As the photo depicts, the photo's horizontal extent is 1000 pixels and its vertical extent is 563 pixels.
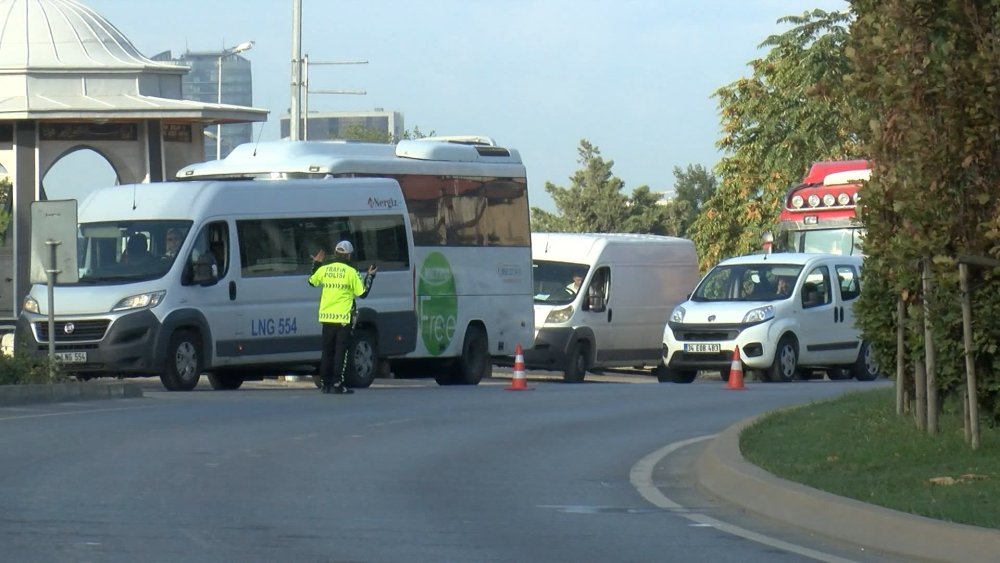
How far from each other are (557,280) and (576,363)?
4.90 feet

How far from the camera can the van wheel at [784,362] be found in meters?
27.6

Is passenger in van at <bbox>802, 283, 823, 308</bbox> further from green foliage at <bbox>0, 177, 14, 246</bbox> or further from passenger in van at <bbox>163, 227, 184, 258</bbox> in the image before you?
green foliage at <bbox>0, 177, 14, 246</bbox>

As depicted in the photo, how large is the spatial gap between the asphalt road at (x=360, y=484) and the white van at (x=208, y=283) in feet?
6.03

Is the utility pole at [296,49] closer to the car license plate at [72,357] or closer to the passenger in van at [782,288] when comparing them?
the passenger in van at [782,288]

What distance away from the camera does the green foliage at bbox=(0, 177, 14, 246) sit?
168 ft

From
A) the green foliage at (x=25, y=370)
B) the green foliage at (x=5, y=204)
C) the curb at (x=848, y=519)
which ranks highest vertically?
the green foliage at (x=5, y=204)

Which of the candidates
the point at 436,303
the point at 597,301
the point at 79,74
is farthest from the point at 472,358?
the point at 79,74

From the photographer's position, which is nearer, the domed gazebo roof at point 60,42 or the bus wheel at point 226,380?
the bus wheel at point 226,380

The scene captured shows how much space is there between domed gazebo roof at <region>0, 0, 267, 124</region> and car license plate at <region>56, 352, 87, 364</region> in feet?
84.6

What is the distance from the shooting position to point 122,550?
8.66m

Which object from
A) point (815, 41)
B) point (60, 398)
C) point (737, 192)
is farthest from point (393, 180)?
point (737, 192)

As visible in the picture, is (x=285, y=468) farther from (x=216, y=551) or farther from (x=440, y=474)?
(x=216, y=551)

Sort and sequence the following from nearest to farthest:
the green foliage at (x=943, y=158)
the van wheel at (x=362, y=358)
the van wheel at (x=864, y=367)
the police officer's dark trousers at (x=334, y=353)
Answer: the green foliage at (x=943, y=158), the police officer's dark trousers at (x=334, y=353), the van wheel at (x=362, y=358), the van wheel at (x=864, y=367)

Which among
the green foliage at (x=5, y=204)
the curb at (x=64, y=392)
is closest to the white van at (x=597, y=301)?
the curb at (x=64, y=392)
